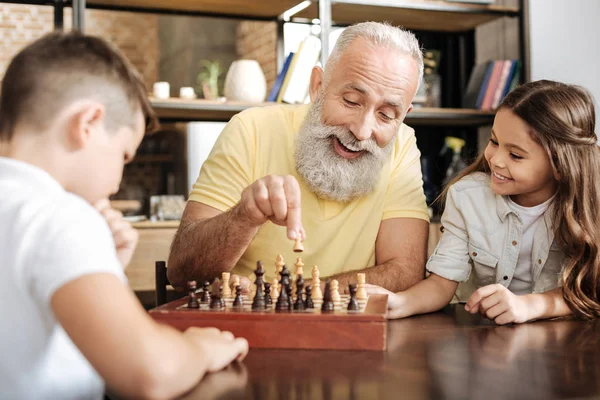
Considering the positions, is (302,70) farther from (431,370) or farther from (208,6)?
(431,370)

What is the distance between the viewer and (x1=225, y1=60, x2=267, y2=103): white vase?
383 centimetres

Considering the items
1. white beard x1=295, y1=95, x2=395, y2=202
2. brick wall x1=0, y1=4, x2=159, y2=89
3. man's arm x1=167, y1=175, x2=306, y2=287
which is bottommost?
man's arm x1=167, y1=175, x2=306, y2=287

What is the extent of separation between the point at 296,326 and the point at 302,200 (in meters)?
0.95

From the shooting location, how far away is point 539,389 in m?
0.96

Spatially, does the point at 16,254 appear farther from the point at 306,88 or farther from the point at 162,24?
the point at 162,24

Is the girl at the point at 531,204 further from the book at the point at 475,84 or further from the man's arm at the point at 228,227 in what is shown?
the book at the point at 475,84

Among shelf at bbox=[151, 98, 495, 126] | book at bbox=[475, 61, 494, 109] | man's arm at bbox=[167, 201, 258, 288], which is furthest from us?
book at bbox=[475, 61, 494, 109]

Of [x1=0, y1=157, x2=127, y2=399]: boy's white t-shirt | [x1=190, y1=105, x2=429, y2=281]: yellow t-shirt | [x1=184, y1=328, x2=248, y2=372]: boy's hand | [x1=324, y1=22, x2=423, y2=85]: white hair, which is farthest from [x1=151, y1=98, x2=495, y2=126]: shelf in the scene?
[x1=0, y1=157, x2=127, y2=399]: boy's white t-shirt

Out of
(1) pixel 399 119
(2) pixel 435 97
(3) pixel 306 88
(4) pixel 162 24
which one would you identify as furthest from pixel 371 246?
(4) pixel 162 24

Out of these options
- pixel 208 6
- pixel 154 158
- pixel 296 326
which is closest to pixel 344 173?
pixel 296 326

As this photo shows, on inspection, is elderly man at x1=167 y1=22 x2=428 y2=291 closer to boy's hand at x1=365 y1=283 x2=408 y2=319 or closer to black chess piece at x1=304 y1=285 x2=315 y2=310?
boy's hand at x1=365 y1=283 x2=408 y2=319

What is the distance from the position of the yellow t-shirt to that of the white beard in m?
0.05

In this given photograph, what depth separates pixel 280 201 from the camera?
1.41m

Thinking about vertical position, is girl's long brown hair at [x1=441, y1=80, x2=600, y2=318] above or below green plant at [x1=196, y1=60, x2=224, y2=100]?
below
